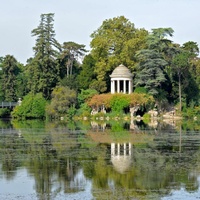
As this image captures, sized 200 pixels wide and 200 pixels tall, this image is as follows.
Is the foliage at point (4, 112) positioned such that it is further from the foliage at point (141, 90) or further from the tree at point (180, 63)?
the tree at point (180, 63)

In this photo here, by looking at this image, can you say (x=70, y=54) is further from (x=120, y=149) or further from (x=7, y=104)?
(x=120, y=149)

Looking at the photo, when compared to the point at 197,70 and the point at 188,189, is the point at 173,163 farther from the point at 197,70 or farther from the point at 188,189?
the point at 197,70

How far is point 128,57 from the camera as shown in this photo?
64.7 m

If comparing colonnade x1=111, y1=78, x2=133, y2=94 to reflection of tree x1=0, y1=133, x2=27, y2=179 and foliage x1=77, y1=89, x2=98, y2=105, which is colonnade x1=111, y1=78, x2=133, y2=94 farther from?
reflection of tree x1=0, y1=133, x2=27, y2=179

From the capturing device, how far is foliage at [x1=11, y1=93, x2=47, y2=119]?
67125mm

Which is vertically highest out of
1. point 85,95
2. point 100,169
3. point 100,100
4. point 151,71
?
point 151,71

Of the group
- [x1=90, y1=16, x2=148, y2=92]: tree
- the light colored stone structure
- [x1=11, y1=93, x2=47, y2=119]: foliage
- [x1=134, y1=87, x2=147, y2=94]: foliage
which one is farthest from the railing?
[x1=134, y1=87, x2=147, y2=94]: foliage

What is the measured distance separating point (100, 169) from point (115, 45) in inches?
1818

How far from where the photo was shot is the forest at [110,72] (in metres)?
62.1

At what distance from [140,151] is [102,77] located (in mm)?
39942

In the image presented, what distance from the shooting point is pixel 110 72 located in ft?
219

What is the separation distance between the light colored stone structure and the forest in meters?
0.89

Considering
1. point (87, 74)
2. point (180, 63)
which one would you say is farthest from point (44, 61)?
point (180, 63)

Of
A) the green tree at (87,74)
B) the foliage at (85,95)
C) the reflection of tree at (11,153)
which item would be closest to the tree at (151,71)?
the foliage at (85,95)
